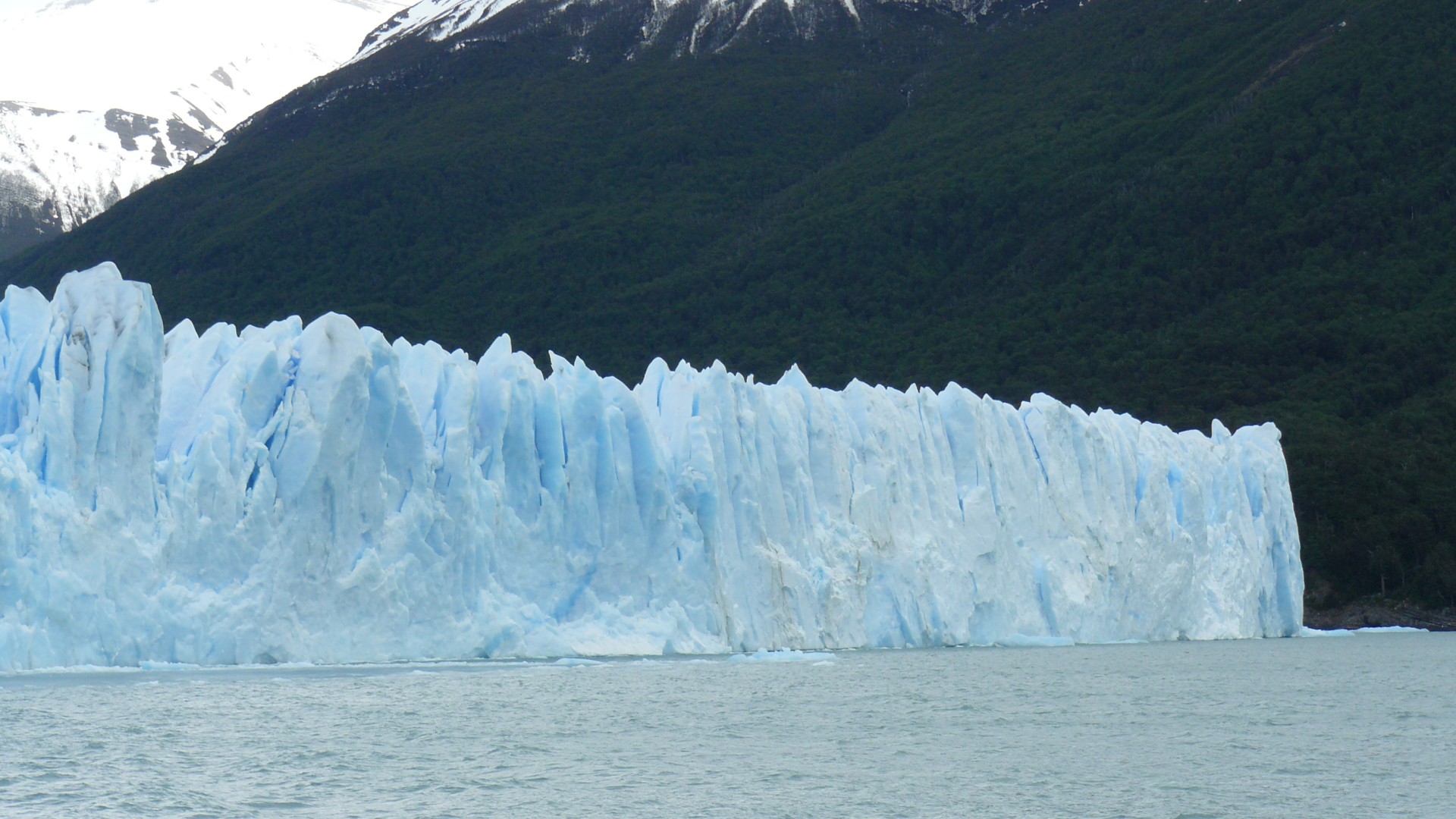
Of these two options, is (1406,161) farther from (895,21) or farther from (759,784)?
(759,784)

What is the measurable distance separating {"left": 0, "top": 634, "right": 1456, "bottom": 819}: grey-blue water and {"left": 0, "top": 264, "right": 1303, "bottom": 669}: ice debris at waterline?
0.70 metres

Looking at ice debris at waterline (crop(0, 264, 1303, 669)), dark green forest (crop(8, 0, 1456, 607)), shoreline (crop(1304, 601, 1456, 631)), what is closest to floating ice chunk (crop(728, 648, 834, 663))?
ice debris at waterline (crop(0, 264, 1303, 669))

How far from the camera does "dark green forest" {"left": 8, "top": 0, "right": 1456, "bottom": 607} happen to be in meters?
45.4

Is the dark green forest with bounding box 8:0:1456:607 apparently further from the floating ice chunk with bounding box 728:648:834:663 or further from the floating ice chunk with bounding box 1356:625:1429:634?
the floating ice chunk with bounding box 728:648:834:663

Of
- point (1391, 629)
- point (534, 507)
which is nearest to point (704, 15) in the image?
point (1391, 629)

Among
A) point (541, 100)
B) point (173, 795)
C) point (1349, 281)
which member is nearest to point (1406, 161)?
point (1349, 281)

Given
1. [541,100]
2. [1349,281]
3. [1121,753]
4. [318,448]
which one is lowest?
[1121,753]

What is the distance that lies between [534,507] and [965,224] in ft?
127

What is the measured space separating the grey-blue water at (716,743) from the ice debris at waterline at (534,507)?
2.29 feet

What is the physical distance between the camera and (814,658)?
76.0ft

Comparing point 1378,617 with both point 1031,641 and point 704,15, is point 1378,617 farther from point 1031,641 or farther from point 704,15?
point 704,15

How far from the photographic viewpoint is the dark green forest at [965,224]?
4538 centimetres

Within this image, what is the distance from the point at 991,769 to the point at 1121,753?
5.27 feet

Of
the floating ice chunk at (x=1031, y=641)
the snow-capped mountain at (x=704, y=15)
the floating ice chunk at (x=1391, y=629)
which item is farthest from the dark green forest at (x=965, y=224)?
the floating ice chunk at (x=1031, y=641)
